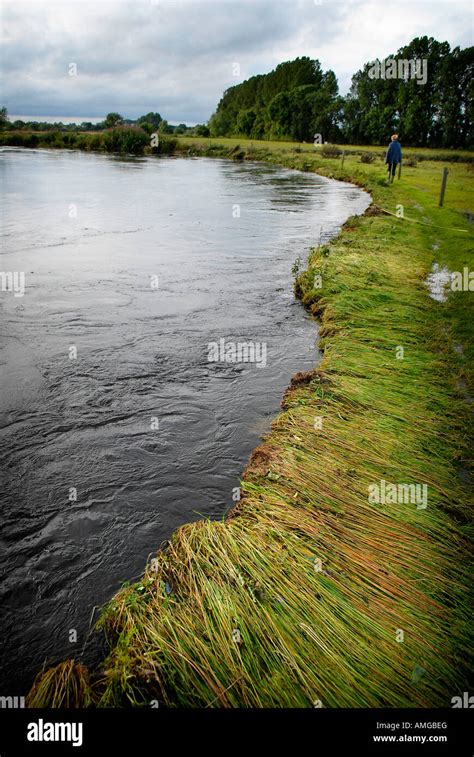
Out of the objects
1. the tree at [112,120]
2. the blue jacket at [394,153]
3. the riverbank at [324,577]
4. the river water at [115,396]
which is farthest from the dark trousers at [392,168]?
the tree at [112,120]

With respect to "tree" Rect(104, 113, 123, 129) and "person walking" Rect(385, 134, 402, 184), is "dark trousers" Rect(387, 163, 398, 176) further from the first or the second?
"tree" Rect(104, 113, 123, 129)

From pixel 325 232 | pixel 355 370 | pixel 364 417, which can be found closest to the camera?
pixel 364 417

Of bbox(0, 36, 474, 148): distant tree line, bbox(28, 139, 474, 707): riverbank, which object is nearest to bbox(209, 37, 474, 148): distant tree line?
bbox(0, 36, 474, 148): distant tree line

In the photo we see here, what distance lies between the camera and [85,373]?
7.80 meters

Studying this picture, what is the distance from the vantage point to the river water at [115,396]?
436 centimetres

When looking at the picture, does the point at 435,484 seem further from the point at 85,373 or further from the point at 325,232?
the point at 325,232

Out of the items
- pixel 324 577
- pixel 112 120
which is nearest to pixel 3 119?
pixel 112 120

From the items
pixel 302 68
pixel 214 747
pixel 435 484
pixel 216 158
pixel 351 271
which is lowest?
pixel 214 747

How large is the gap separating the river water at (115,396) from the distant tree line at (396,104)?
192 feet

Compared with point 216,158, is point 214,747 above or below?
below

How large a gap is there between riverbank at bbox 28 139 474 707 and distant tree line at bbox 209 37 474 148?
215 ft

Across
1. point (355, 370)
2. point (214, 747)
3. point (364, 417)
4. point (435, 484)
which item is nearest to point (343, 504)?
point (435, 484)

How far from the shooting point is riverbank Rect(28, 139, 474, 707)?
3.02 meters

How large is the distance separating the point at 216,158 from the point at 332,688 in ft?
222
